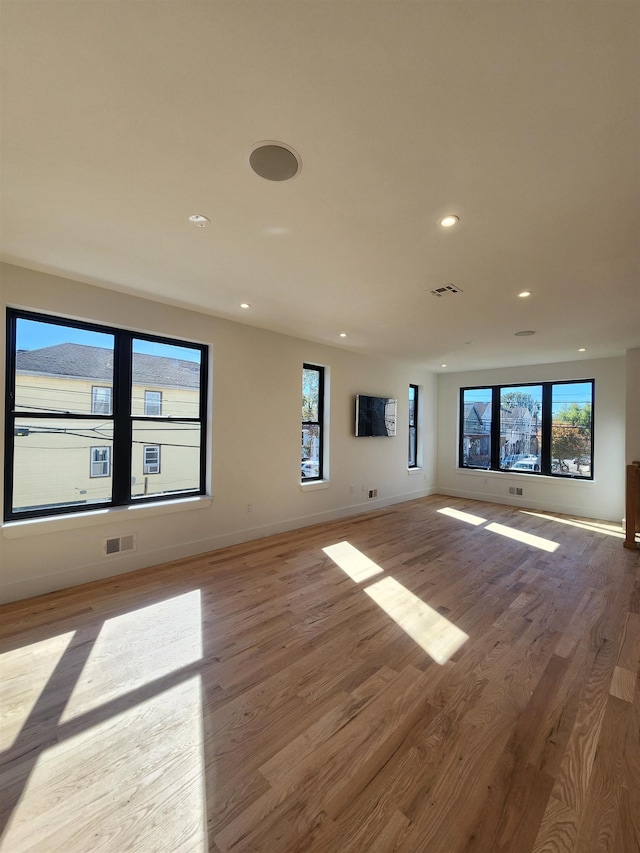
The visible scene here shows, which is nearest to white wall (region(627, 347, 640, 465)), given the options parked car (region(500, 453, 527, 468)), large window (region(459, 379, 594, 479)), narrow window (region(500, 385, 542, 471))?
large window (region(459, 379, 594, 479))

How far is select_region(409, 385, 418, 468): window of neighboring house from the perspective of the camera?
291 inches

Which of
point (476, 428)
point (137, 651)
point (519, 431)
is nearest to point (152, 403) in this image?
point (137, 651)

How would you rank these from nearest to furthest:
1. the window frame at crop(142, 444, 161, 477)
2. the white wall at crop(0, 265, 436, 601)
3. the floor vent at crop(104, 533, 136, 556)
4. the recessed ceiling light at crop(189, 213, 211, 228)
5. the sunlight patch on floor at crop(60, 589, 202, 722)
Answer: the sunlight patch on floor at crop(60, 589, 202, 722) < the recessed ceiling light at crop(189, 213, 211, 228) < the white wall at crop(0, 265, 436, 601) < the floor vent at crop(104, 533, 136, 556) < the window frame at crop(142, 444, 161, 477)

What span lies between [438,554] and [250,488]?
2.37 m

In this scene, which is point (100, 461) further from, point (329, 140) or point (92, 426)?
point (329, 140)

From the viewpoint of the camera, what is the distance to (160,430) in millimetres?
3824

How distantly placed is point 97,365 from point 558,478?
7.04 meters

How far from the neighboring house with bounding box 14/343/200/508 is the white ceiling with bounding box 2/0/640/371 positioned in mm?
855

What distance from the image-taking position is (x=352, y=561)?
3.82 m

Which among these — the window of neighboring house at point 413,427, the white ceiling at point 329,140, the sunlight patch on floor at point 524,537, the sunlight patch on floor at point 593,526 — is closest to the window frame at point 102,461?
the white ceiling at point 329,140

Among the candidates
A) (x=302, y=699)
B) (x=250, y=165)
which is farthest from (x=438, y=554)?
(x=250, y=165)

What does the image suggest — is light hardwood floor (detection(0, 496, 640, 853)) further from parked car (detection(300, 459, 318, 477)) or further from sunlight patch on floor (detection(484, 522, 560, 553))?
parked car (detection(300, 459, 318, 477))

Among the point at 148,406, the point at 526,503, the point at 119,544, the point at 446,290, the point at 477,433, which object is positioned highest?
the point at 446,290

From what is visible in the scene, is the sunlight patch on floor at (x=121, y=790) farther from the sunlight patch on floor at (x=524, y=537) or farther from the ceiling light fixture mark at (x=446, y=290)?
the sunlight patch on floor at (x=524, y=537)
